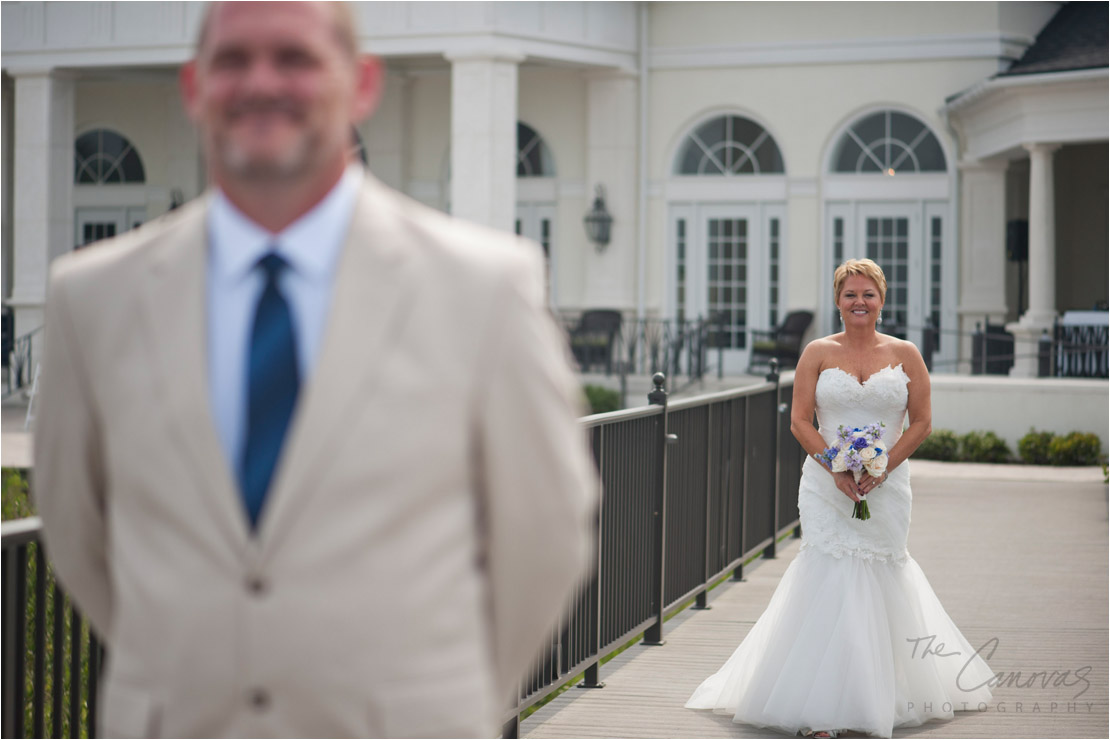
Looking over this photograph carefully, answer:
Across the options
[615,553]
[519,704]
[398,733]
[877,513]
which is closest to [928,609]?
[877,513]

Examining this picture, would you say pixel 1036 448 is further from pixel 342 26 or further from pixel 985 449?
pixel 342 26

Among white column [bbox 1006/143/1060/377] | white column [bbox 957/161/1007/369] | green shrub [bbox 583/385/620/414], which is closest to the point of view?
white column [bbox 1006/143/1060/377]

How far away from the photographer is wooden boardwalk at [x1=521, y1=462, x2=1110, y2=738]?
20.3 ft

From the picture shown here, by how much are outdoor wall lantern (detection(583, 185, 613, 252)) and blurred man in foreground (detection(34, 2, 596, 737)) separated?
21.2 meters

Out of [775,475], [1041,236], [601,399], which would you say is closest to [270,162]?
[775,475]

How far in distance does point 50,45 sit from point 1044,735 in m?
20.5

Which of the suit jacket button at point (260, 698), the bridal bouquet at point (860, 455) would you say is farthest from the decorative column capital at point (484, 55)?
the suit jacket button at point (260, 698)

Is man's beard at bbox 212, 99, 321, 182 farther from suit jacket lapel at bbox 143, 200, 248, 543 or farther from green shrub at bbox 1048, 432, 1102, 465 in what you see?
green shrub at bbox 1048, 432, 1102, 465

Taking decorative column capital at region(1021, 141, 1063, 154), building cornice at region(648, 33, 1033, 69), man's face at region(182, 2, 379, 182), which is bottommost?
man's face at region(182, 2, 379, 182)

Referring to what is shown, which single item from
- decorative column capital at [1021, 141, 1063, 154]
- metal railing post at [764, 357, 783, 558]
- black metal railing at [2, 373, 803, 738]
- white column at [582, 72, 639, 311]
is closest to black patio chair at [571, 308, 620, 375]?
white column at [582, 72, 639, 311]

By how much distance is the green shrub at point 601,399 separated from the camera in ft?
65.3

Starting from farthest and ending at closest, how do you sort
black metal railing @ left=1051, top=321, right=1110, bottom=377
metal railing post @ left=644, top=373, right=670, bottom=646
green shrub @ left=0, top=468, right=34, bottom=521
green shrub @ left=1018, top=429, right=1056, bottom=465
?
black metal railing @ left=1051, top=321, right=1110, bottom=377, green shrub @ left=1018, top=429, right=1056, bottom=465, green shrub @ left=0, top=468, right=34, bottom=521, metal railing post @ left=644, top=373, right=670, bottom=646

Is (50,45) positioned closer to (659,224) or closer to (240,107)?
(659,224)

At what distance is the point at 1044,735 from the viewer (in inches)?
239
